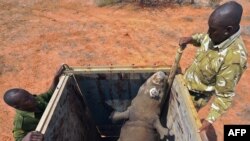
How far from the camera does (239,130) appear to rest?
20.1ft

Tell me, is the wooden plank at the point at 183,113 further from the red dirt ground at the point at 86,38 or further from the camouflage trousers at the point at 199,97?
the red dirt ground at the point at 86,38

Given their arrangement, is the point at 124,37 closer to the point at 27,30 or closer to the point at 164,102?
the point at 27,30

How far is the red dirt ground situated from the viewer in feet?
24.1

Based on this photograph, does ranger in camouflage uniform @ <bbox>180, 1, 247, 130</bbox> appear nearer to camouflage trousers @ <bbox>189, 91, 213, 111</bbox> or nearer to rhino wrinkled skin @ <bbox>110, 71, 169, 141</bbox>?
camouflage trousers @ <bbox>189, 91, 213, 111</bbox>

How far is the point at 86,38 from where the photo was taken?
29.2 feet

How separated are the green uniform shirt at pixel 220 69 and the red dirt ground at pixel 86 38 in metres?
2.31

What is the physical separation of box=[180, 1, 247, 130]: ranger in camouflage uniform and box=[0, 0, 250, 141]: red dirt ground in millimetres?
2349

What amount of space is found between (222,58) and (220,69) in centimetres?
14

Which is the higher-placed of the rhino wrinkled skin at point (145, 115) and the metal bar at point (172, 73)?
the metal bar at point (172, 73)

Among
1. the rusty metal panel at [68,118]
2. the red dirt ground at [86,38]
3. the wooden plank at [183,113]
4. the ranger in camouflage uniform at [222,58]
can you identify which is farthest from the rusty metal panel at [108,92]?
the red dirt ground at [86,38]

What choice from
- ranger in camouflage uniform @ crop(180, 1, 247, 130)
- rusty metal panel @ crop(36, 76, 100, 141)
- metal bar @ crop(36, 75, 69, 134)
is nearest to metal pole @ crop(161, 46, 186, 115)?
ranger in camouflage uniform @ crop(180, 1, 247, 130)

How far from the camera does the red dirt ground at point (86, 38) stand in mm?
7332

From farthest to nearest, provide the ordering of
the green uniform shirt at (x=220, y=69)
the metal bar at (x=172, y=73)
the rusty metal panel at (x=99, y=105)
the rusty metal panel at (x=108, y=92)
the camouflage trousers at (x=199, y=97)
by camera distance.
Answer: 1. the rusty metal panel at (x=108, y=92)
2. the camouflage trousers at (x=199, y=97)
3. the metal bar at (x=172, y=73)
4. the rusty metal panel at (x=99, y=105)
5. the green uniform shirt at (x=220, y=69)

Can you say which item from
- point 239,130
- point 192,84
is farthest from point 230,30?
point 239,130
